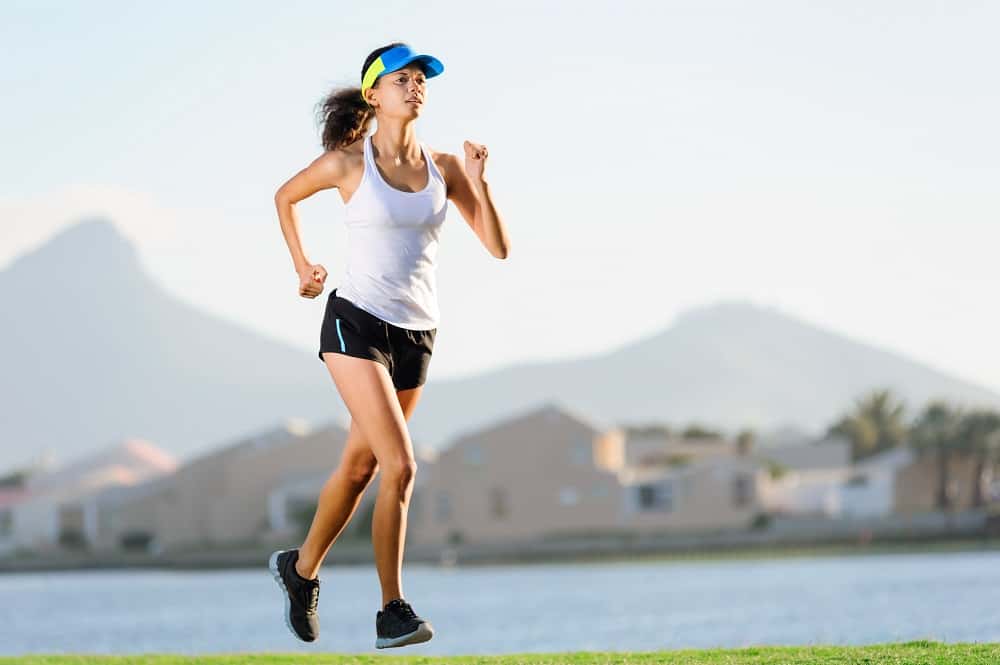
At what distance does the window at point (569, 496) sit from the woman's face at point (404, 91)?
6672 cm

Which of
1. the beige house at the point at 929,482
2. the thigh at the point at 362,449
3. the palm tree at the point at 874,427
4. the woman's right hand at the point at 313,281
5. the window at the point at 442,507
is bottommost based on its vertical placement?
the thigh at the point at 362,449

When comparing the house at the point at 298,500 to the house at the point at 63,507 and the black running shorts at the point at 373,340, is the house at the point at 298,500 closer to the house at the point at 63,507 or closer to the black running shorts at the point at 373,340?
the house at the point at 63,507

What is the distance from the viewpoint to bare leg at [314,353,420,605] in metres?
7.85

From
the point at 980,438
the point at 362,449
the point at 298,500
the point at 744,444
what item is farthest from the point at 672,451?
the point at 362,449

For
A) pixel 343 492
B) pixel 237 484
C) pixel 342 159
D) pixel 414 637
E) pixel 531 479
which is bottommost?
pixel 414 637

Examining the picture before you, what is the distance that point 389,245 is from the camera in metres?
8.00

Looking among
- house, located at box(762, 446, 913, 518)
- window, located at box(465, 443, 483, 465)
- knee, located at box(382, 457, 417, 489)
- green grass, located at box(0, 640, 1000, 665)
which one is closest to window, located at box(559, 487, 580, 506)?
window, located at box(465, 443, 483, 465)

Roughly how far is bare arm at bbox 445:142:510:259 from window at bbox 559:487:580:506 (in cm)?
6639

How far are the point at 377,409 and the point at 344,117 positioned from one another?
133 cm

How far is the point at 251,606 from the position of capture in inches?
2259

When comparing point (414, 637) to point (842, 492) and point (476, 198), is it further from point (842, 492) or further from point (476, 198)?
point (842, 492)

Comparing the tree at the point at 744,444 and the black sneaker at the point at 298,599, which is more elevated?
the tree at the point at 744,444

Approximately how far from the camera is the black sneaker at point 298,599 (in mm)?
8562

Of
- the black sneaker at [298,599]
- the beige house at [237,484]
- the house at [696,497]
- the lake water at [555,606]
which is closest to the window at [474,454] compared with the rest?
the lake water at [555,606]
